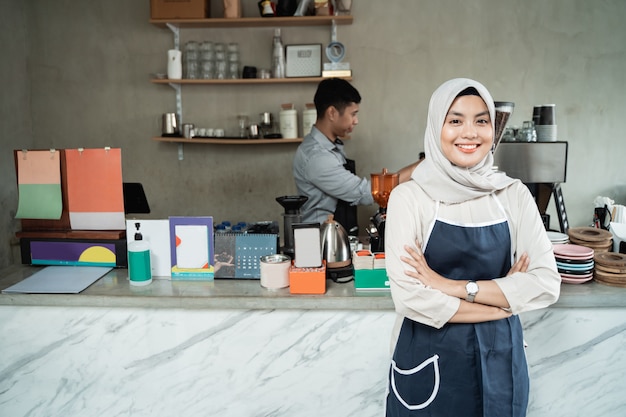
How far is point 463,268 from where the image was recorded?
1426mm

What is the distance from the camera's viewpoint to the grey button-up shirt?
2881 millimetres

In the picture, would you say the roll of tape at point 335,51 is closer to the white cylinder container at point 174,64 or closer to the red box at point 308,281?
the white cylinder container at point 174,64

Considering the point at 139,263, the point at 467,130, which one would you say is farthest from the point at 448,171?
the point at 139,263

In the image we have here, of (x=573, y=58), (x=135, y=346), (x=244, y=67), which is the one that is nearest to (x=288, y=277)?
(x=135, y=346)

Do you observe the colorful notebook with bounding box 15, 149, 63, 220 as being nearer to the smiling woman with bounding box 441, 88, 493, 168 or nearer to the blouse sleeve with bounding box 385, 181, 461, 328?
the blouse sleeve with bounding box 385, 181, 461, 328

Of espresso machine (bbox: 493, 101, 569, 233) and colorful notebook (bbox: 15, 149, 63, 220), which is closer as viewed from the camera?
colorful notebook (bbox: 15, 149, 63, 220)

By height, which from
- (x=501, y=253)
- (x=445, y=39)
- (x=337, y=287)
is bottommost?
(x=337, y=287)

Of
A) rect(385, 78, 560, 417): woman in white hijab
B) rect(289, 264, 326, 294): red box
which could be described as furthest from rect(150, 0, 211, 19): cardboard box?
rect(385, 78, 560, 417): woman in white hijab

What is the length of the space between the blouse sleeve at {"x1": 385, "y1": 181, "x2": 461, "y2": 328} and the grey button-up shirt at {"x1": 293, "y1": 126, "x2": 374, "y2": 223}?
1412mm

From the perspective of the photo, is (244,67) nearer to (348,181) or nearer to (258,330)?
(348,181)

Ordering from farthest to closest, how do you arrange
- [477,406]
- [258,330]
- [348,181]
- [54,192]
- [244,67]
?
[244,67] → [348,181] → [54,192] → [258,330] → [477,406]

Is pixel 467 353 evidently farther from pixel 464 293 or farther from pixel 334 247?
pixel 334 247

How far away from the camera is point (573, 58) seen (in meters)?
3.95

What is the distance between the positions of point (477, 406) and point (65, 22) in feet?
13.7
